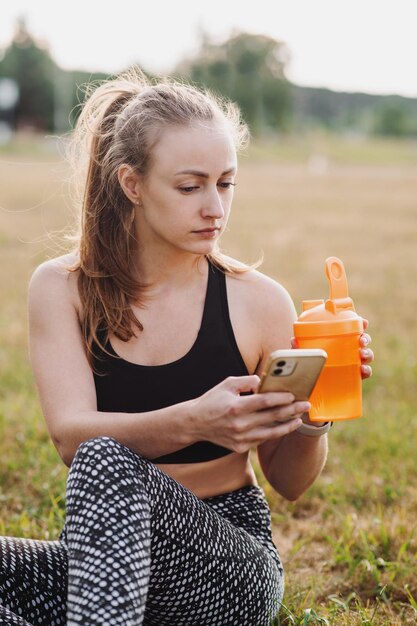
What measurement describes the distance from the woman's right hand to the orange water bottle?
0.16 meters

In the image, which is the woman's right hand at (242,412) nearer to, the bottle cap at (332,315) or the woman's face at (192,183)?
the bottle cap at (332,315)

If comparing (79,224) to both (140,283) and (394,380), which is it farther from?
(394,380)

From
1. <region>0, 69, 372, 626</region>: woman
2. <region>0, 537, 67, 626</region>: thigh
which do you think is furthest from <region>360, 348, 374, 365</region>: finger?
<region>0, 537, 67, 626</region>: thigh

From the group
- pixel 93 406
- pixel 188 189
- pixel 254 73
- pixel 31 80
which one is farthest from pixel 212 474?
pixel 254 73

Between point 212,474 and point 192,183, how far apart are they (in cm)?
75

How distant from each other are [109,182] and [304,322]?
29.0 inches

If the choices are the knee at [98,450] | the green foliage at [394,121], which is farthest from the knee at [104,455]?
the green foliage at [394,121]

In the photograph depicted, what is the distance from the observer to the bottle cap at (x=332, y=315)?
74.3 inches

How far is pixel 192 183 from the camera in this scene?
2.12m

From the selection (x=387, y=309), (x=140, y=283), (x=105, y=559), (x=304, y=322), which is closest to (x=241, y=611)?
(x=105, y=559)

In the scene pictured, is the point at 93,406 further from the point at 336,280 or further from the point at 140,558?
the point at 336,280

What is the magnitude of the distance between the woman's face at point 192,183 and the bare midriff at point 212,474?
545 mm

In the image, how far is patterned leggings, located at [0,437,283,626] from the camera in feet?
5.49

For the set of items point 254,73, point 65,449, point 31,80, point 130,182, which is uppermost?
point 130,182
